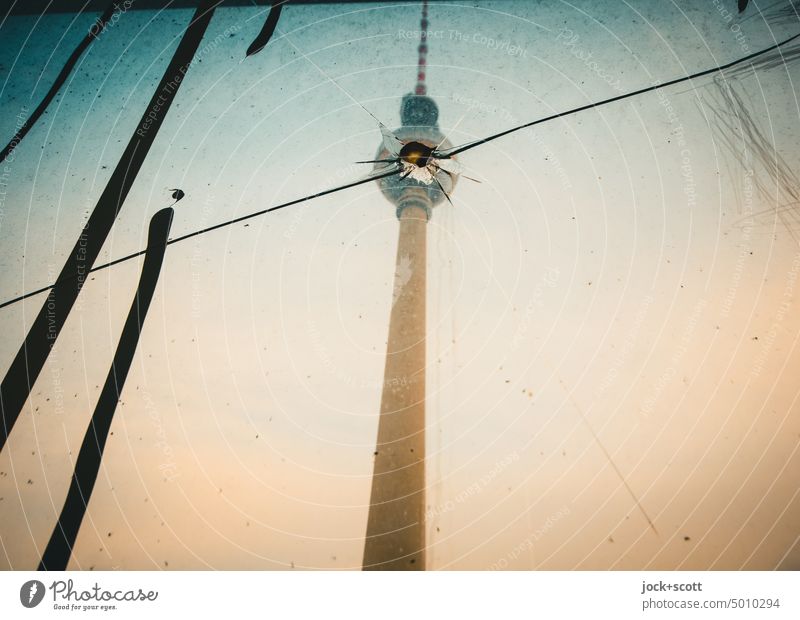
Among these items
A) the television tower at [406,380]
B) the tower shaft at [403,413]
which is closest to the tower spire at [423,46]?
the television tower at [406,380]

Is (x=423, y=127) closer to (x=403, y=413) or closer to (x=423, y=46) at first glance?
(x=423, y=46)

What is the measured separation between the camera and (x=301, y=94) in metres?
2.85

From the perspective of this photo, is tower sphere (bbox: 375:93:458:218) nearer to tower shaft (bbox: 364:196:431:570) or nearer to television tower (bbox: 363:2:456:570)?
television tower (bbox: 363:2:456:570)

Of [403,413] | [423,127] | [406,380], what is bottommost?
[403,413]

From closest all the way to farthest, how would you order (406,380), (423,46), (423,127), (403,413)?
1. (423,46)
2. (423,127)
3. (403,413)
4. (406,380)

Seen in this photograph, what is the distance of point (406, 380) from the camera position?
21.7 feet

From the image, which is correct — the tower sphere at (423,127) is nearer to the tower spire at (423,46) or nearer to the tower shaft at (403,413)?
the tower spire at (423,46)

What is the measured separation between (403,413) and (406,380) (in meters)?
0.79

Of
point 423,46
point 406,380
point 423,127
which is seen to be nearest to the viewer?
point 423,46

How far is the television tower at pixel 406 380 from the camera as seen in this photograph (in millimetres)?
3160

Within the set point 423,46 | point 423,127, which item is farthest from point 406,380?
point 423,46
